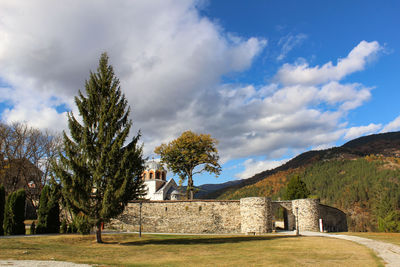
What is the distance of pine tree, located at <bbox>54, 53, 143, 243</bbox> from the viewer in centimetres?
1908

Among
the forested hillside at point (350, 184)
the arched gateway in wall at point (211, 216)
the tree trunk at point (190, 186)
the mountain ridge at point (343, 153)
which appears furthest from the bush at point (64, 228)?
the mountain ridge at point (343, 153)

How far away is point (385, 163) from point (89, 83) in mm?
104871

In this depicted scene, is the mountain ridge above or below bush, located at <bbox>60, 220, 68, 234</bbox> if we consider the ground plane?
above

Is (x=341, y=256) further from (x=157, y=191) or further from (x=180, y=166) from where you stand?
(x=157, y=191)

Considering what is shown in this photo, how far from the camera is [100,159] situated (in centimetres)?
1966

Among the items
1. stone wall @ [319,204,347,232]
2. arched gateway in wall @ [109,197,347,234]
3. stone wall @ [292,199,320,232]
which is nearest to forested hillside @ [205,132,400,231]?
stone wall @ [319,204,347,232]

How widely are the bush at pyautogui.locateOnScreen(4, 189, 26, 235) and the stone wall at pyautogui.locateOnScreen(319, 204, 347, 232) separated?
96.3ft

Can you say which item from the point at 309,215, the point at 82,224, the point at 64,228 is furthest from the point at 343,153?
the point at 82,224

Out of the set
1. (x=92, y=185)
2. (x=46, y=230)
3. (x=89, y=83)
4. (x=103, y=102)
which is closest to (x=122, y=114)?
(x=103, y=102)

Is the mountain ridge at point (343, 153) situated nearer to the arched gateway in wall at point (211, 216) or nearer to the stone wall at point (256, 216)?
the arched gateway in wall at point (211, 216)

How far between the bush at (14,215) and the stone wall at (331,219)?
29343 mm

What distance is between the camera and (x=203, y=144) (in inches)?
1622

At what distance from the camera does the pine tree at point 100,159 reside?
1908 cm

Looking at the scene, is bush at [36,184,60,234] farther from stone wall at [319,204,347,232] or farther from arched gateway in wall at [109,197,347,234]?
stone wall at [319,204,347,232]
